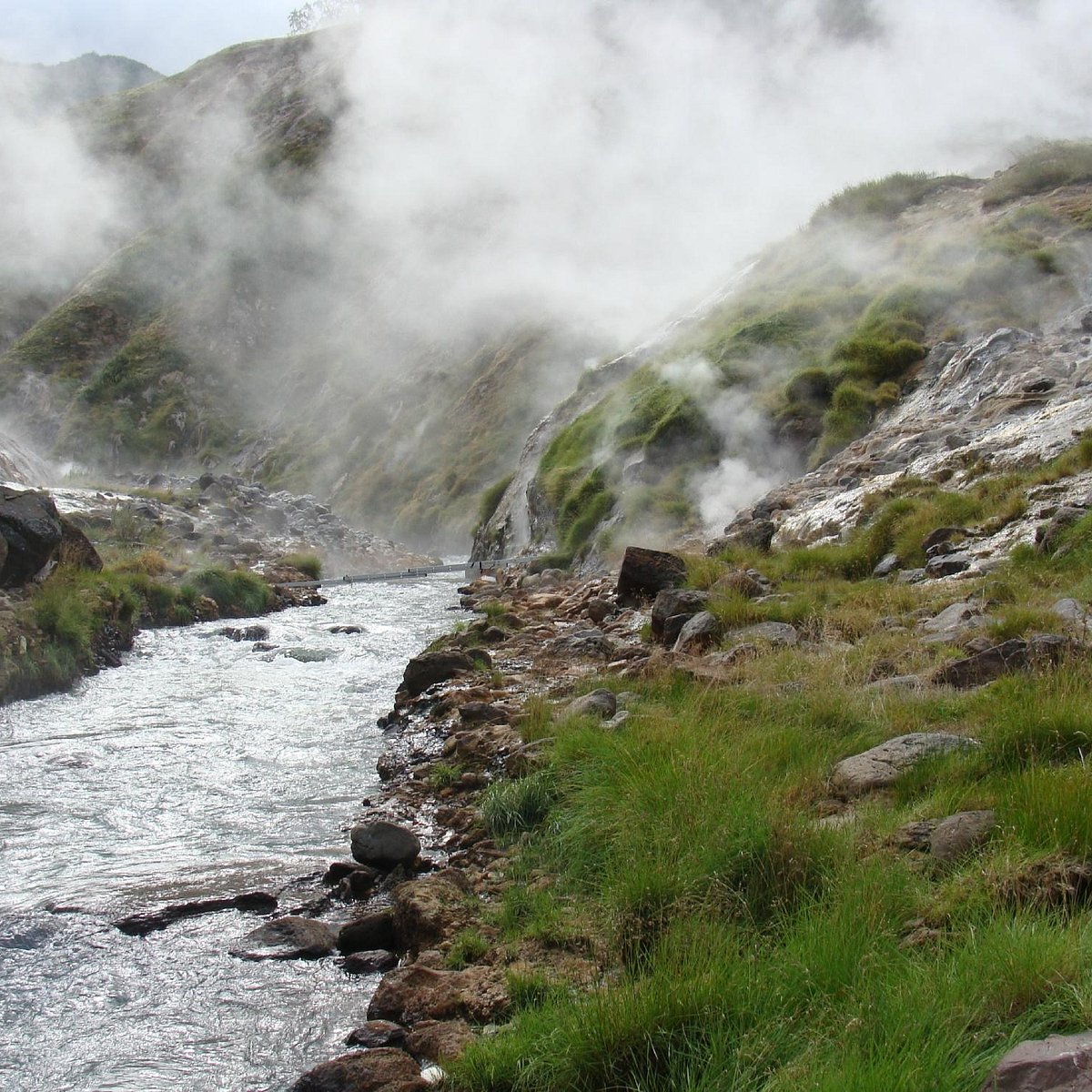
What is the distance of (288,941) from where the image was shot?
568 cm

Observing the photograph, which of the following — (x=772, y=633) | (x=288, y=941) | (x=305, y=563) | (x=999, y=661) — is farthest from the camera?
(x=305, y=563)

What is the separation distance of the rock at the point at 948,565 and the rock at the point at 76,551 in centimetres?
1316

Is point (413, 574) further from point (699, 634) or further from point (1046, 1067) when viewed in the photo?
point (1046, 1067)

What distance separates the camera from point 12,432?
7969 centimetres

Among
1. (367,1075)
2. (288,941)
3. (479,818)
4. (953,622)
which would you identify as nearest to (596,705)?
(479,818)

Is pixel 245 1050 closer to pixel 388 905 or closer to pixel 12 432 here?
pixel 388 905

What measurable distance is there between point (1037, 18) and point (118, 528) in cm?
3835

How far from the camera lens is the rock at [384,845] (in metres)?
6.54

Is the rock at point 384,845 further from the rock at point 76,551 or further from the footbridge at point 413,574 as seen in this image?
the footbridge at point 413,574

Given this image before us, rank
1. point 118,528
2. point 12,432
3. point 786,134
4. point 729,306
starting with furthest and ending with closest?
point 12,432
point 786,134
point 729,306
point 118,528

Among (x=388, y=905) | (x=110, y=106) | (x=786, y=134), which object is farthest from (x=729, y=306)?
(x=110, y=106)

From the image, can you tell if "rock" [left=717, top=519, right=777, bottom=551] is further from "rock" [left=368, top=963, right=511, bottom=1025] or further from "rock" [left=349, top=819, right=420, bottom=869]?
"rock" [left=368, top=963, right=511, bottom=1025]

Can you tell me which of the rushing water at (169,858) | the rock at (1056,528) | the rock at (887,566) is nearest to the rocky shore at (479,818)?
the rushing water at (169,858)

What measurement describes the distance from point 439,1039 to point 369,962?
1.18 meters
